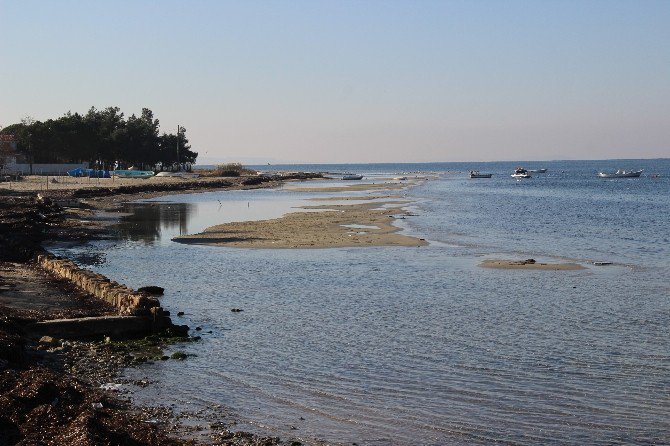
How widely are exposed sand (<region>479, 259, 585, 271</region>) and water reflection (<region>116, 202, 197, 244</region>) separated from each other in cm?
1774

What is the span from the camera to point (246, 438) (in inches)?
450

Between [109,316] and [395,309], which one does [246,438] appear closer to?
[109,316]

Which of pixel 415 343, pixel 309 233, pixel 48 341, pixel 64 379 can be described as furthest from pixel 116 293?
pixel 309 233

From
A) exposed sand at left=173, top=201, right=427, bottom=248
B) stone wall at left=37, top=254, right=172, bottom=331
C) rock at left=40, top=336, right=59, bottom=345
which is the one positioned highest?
stone wall at left=37, top=254, right=172, bottom=331

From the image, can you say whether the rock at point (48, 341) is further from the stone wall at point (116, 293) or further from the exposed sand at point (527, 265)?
the exposed sand at point (527, 265)

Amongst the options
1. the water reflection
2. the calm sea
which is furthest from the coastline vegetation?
the calm sea

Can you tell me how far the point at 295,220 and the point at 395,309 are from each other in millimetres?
31544

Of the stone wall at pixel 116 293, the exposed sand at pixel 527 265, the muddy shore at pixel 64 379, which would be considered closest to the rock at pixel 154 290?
the stone wall at pixel 116 293

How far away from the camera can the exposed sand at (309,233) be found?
3938 centimetres

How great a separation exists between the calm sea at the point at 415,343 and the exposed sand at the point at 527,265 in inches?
28.6

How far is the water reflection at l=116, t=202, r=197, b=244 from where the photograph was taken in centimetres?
4389

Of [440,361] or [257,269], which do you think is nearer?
[440,361]

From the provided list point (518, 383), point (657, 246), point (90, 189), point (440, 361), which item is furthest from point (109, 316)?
point (90, 189)

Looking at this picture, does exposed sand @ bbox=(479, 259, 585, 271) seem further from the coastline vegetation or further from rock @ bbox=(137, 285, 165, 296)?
the coastline vegetation
